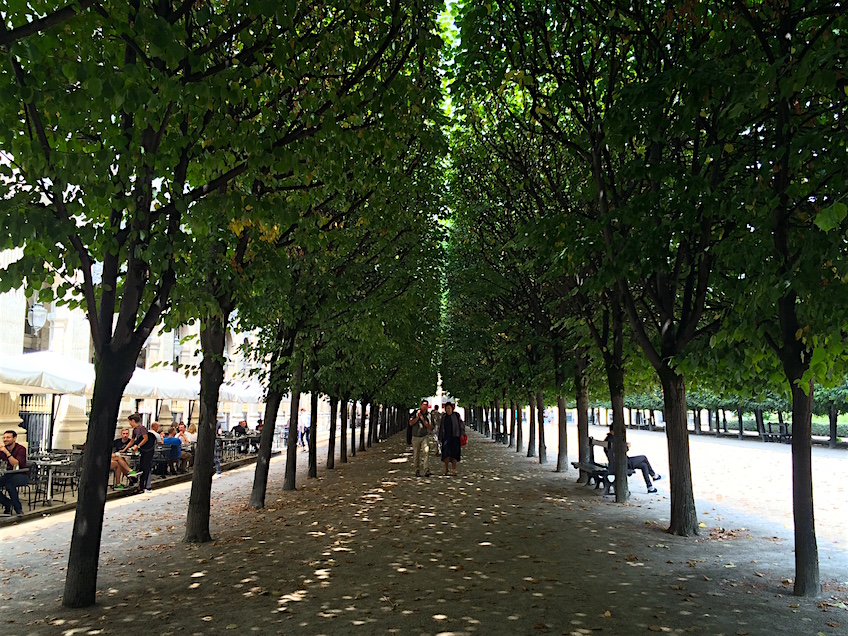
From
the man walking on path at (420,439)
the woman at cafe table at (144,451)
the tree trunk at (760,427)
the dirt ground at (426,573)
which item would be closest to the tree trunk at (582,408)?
the dirt ground at (426,573)

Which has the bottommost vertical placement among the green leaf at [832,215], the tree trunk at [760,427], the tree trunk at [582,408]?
the tree trunk at [760,427]

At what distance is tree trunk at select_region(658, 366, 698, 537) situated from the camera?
10.1 m

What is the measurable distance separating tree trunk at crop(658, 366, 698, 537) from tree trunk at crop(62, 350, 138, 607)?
25.1 ft

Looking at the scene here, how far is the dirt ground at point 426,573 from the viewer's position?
5996 millimetres

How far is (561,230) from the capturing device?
966 cm

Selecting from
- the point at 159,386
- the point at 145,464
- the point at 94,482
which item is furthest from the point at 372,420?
the point at 94,482

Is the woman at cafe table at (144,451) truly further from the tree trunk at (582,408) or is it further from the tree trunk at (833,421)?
the tree trunk at (833,421)

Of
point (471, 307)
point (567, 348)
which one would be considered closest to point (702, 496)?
point (567, 348)

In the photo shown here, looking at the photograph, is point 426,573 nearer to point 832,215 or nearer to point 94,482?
point 94,482

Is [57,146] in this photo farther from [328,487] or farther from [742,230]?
[328,487]

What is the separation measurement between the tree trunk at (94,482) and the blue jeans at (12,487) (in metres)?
6.83

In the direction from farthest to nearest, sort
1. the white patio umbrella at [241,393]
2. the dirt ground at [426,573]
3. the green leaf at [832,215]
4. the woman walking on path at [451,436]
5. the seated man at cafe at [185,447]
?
the white patio umbrella at [241,393] → the seated man at cafe at [185,447] → the woman walking on path at [451,436] → the dirt ground at [426,573] → the green leaf at [832,215]

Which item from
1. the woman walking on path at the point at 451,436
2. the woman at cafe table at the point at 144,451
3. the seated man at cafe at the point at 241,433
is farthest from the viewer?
A: the seated man at cafe at the point at 241,433

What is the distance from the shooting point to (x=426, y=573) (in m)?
7.87
